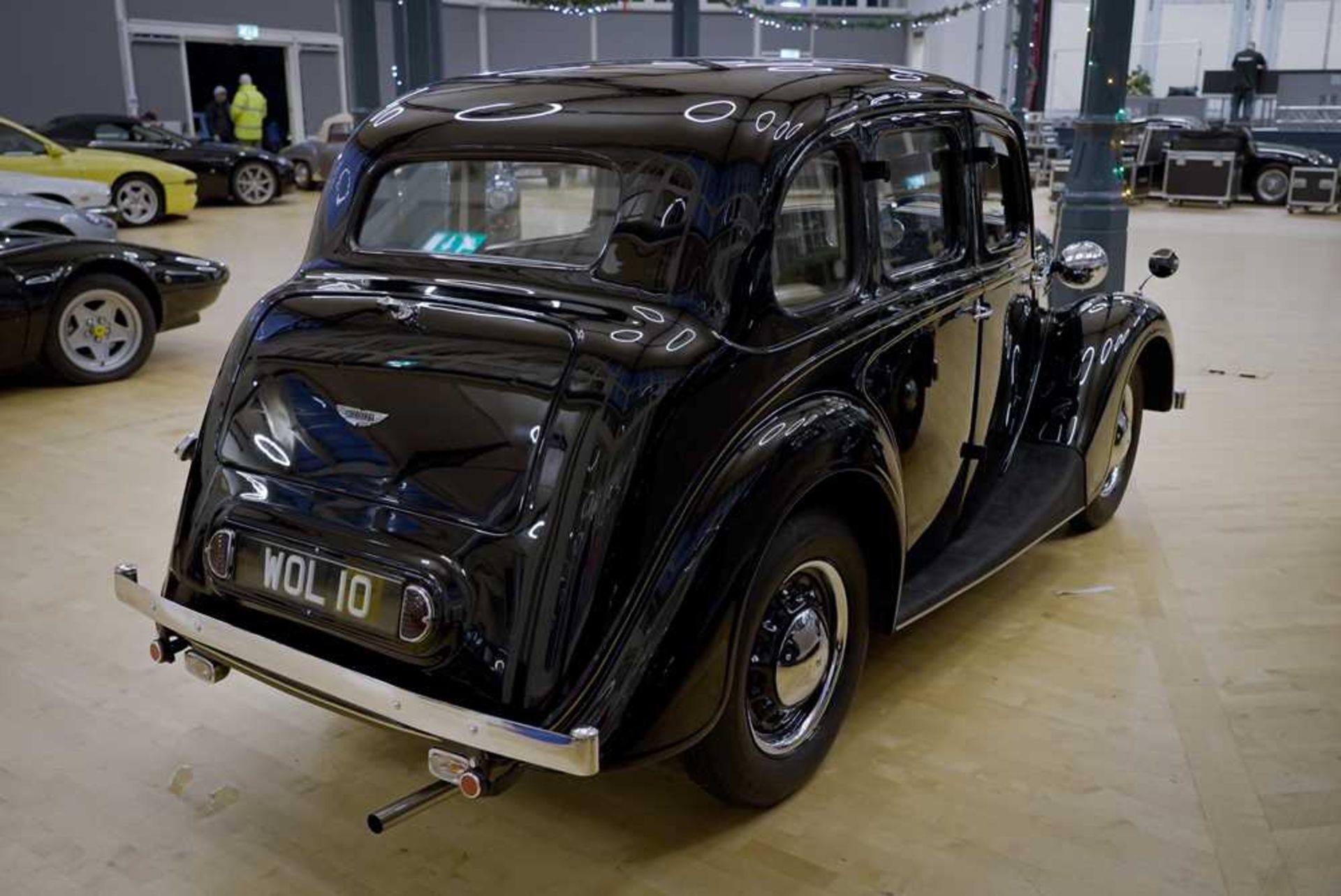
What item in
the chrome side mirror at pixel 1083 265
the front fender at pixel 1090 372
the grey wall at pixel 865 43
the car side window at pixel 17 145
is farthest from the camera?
the grey wall at pixel 865 43

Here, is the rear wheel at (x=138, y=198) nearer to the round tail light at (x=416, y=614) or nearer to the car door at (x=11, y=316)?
the car door at (x=11, y=316)

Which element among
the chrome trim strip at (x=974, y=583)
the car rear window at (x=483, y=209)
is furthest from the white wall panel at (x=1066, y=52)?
the car rear window at (x=483, y=209)

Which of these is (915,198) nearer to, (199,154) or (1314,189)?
(199,154)

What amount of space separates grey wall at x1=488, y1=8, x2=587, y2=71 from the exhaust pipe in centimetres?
3295

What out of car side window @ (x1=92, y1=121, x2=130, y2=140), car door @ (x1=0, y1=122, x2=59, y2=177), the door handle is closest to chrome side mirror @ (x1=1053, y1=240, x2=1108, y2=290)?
the door handle

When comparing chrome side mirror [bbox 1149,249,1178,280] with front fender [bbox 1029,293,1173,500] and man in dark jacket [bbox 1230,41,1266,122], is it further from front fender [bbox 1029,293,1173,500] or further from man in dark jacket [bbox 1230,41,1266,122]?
man in dark jacket [bbox 1230,41,1266,122]

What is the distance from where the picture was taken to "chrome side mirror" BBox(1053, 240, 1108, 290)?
14.2ft

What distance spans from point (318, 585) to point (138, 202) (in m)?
13.9

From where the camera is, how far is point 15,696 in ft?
11.4

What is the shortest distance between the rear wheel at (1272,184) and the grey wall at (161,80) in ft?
70.4

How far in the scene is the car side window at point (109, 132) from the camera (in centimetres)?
1620

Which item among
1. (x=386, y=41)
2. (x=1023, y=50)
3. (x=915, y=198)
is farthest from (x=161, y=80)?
(x=915, y=198)

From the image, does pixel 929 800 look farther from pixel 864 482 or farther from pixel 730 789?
pixel 864 482

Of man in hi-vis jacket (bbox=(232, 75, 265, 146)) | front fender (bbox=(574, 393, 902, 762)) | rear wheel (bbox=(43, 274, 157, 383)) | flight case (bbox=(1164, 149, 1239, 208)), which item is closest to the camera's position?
front fender (bbox=(574, 393, 902, 762))
